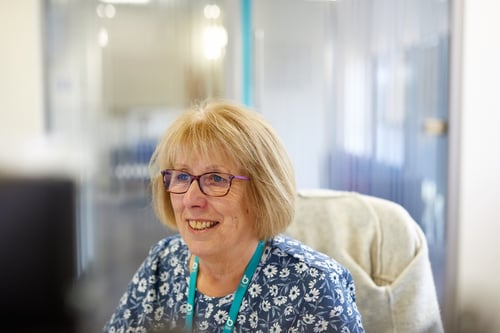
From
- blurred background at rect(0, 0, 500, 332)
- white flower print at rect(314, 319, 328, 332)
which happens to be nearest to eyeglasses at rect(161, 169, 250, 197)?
white flower print at rect(314, 319, 328, 332)

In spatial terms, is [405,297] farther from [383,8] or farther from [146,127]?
[146,127]

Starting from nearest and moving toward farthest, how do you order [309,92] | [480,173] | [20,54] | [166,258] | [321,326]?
[321,326] < [166,258] < [480,173] < [309,92] < [20,54]

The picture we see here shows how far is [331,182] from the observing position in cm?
280

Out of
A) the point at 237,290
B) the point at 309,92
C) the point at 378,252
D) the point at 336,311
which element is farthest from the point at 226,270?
the point at 309,92

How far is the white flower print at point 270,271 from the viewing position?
137 centimetres

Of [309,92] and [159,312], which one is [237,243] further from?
[309,92]

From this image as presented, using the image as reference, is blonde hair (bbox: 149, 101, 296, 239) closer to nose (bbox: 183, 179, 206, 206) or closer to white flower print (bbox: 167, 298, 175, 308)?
nose (bbox: 183, 179, 206, 206)

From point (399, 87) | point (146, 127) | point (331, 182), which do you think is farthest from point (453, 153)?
point (146, 127)

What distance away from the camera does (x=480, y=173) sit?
264cm

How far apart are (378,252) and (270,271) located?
423 millimetres

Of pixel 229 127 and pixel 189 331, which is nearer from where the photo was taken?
pixel 189 331

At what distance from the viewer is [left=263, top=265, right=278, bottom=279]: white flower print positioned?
1.37 meters

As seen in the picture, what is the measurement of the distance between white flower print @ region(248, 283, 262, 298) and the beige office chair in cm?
37

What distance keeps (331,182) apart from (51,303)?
2.32 meters
